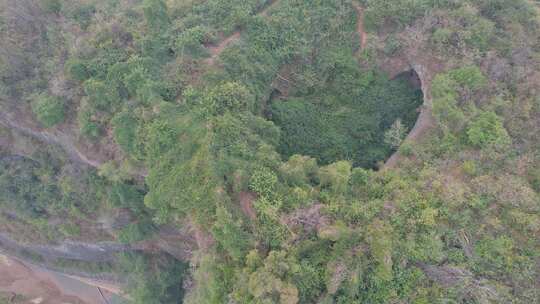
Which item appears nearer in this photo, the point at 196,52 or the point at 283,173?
the point at 283,173

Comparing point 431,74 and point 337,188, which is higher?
point 431,74

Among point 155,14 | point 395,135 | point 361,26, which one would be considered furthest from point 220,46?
point 395,135

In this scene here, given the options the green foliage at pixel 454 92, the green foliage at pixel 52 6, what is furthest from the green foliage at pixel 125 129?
the green foliage at pixel 454 92

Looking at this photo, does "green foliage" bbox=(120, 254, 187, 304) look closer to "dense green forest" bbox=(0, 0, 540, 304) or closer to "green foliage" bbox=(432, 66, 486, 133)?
"dense green forest" bbox=(0, 0, 540, 304)

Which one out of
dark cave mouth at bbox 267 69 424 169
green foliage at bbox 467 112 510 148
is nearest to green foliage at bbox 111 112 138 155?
dark cave mouth at bbox 267 69 424 169

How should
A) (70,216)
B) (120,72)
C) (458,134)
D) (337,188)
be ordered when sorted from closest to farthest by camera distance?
(337,188), (458,134), (120,72), (70,216)

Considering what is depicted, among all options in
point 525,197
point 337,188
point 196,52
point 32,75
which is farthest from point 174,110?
point 525,197

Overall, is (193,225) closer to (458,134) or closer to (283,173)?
(283,173)
